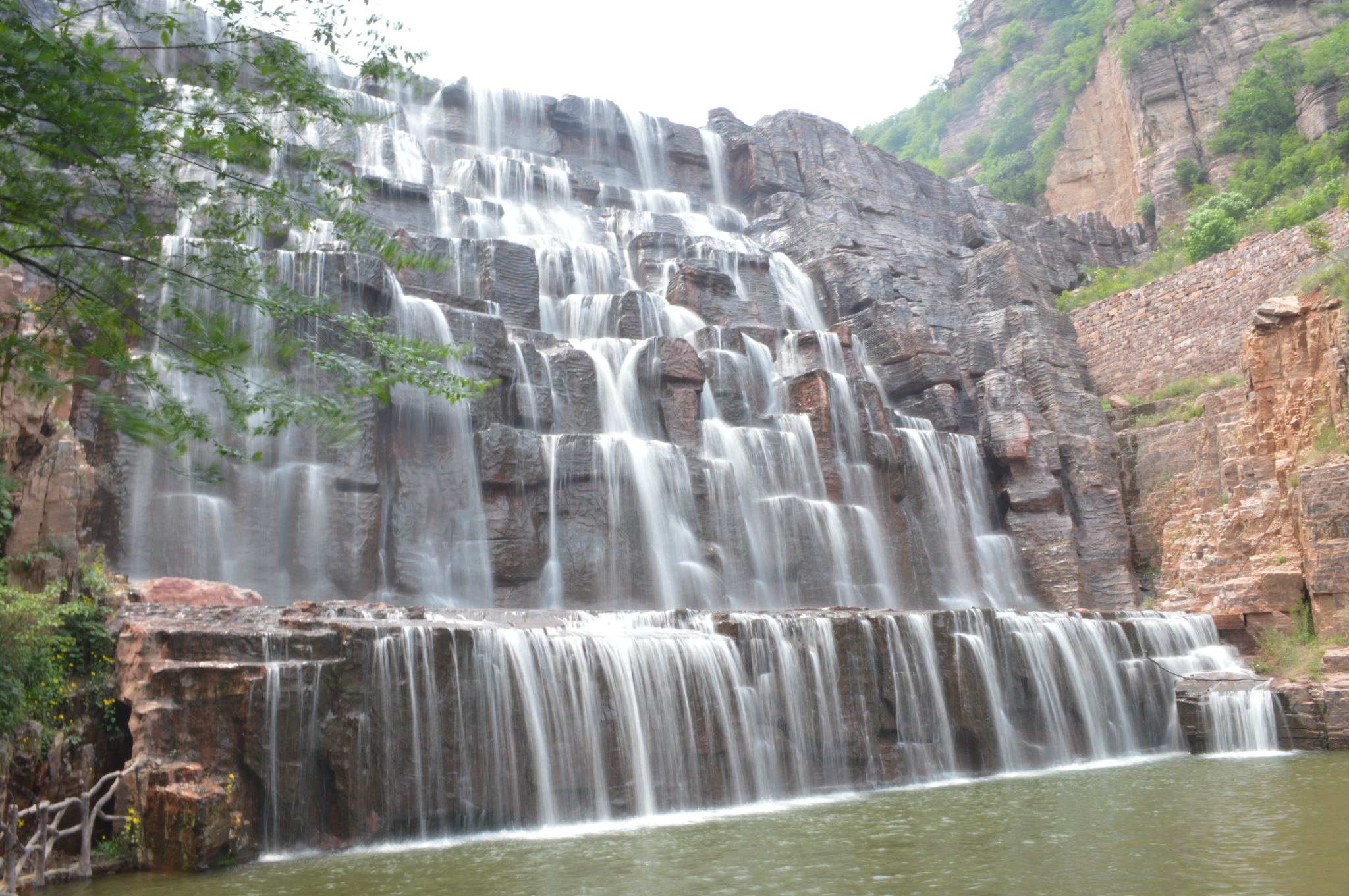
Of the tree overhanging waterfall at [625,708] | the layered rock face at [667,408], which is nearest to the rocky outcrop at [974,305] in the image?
the layered rock face at [667,408]

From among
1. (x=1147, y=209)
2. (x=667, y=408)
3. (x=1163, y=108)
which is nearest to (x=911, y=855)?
(x=667, y=408)

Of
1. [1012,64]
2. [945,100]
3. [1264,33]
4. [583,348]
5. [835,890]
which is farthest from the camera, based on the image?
[945,100]

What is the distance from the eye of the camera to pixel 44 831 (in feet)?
26.1

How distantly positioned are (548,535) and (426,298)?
6.20 m

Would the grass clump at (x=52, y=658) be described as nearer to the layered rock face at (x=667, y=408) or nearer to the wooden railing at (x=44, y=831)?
the wooden railing at (x=44, y=831)

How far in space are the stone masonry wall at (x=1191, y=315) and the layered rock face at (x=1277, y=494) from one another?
Result: 5613mm

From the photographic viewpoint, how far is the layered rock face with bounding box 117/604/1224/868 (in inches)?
387

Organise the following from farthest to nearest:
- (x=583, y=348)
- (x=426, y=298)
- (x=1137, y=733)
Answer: (x=583, y=348) → (x=426, y=298) → (x=1137, y=733)

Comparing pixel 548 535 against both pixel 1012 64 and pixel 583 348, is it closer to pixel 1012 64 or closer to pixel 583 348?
pixel 583 348

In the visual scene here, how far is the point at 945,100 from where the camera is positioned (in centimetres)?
7262

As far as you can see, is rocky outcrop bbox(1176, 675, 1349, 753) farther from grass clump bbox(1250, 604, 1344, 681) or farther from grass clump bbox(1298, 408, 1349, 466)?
grass clump bbox(1298, 408, 1349, 466)

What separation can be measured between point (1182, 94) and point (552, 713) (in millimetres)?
45313

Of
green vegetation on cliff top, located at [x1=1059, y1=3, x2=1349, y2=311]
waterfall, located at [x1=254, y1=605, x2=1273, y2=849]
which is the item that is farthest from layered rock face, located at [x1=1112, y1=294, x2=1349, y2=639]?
green vegetation on cliff top, located at [x1=1059, y1=3, x2=1349, y2=311]

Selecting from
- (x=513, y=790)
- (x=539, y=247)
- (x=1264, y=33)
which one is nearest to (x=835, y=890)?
(x=513, y=790)
